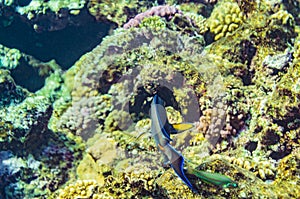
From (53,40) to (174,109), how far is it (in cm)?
455

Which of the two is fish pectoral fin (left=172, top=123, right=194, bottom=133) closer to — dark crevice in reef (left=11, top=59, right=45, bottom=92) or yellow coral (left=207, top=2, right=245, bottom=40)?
yellow coral (left=207, top=2, right=245, bottom=40)

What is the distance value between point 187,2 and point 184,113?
10.6 feet

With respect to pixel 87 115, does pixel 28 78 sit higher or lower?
higher

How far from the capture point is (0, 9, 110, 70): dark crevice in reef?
25.6ft

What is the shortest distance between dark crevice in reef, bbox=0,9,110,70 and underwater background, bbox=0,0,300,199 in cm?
181

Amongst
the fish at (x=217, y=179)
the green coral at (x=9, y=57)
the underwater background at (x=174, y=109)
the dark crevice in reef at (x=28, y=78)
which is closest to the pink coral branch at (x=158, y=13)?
the underwater background at (x=174, y=109)

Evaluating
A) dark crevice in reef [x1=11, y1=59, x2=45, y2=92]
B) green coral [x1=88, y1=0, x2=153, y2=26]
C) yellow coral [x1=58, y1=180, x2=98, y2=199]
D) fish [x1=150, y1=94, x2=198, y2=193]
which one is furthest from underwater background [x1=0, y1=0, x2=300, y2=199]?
dark crevice in reef [x1=11, y1=59, x2=45, y2=92]

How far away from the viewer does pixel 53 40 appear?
805cm

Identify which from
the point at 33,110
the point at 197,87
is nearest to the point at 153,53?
the point at 197,87

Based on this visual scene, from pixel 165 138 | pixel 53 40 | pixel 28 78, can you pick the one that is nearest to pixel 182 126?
pixel 165 138

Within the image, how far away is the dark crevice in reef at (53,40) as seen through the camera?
780cm

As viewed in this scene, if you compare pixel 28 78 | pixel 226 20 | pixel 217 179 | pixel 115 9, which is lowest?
pixel 217 179

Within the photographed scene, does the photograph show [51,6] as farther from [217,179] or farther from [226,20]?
[217,179]

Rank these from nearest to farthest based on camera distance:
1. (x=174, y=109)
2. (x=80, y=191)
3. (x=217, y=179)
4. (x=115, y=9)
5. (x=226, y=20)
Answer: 1. (x=217, y=179)
2. (x=80, y=191)
3. (x=174, y=109)
4. (x=226, y=20)
5. (x=115, y=9)
